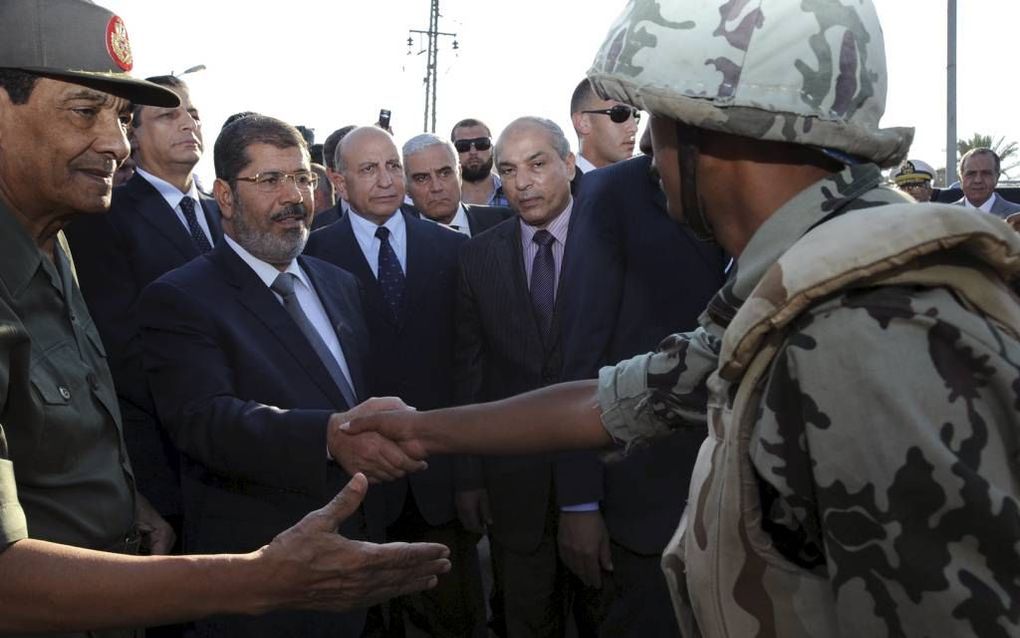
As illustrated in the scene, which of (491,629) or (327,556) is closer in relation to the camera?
(327,556)

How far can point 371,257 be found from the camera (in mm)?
5258

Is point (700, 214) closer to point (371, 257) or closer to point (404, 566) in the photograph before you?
point (404, 566)

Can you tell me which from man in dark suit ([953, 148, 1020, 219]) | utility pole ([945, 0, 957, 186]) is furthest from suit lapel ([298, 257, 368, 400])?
utility pole ([945, 0, 957, 186])

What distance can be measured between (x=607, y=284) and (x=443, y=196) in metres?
3.03

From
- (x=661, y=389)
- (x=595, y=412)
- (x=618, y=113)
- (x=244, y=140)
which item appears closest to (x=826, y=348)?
(x=661, y=389)

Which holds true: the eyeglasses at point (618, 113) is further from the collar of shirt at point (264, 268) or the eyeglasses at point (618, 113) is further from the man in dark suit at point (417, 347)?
the collar of shirt at point (264, 268)

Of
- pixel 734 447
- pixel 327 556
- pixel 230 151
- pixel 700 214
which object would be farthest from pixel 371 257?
pixel 734 447

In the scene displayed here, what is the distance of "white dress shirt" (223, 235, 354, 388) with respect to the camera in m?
3.72

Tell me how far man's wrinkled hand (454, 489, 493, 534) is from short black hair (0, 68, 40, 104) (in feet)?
9.64

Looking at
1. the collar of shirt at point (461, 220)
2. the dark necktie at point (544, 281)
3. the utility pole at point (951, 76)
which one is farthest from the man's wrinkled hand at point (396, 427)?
the utility pole at point (951, 76)

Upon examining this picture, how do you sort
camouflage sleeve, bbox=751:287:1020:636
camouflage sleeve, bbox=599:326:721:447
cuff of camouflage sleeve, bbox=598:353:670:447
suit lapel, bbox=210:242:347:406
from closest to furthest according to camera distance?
camouflage sleeve, bbox=751:287:1020:636, camouflage sleeve, bbox=599:326:721:447, cuff of camouflage sleeve, bbox=598:353:670:447, suit lapel, bbox=210:242:347:406

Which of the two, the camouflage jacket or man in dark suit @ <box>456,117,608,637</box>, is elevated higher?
the camouflage jacket

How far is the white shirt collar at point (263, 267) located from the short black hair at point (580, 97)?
306 centimetres

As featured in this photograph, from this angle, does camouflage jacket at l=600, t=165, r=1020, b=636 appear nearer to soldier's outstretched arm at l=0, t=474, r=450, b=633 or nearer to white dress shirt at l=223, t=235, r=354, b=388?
soldier's outstretched arm at l=0, t=474, r=450, b=633
